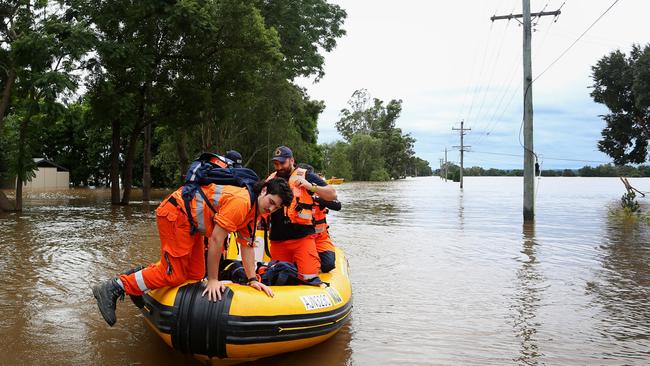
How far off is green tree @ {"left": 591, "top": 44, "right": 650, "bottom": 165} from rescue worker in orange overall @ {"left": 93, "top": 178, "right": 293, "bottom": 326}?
98.6ft

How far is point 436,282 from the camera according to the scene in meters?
7.75

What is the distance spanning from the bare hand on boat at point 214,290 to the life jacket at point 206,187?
40 cm

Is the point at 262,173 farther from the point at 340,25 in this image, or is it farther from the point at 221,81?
the point at 221,81

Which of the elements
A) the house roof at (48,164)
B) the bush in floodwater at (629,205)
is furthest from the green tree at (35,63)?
the house roof at (48,164)

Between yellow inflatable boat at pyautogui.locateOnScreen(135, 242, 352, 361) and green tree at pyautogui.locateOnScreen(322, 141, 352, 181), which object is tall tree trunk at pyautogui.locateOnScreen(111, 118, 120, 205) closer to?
yellow inflatable boat at pyautogui.locateOnScreen(135, 242, 352, 361)

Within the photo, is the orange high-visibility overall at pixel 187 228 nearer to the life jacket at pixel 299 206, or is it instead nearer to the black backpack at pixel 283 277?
the black backpack at pixel 283 277

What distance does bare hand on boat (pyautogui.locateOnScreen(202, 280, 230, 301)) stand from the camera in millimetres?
3990

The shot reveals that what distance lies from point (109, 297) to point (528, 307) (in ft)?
15.1

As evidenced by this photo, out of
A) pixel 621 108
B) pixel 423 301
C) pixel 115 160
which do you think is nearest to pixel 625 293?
pixel 423 301

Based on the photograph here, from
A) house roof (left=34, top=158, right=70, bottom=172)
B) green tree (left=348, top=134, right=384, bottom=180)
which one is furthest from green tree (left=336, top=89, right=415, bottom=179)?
house roof (left=34, top=158, right=70, bottom=172)

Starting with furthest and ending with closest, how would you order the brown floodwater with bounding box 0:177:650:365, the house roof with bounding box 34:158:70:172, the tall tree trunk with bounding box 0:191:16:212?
the house roof with bounding box 34:158:70:172 < the tall tree trunk with bounding box 0:191:16:212 < the brown floodwater with bounding box 0:177:650:365

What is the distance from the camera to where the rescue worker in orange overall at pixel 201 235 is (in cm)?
399

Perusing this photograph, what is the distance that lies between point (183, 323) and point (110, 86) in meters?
17.7

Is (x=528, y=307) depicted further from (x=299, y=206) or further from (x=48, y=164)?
(x=48, y=164)
